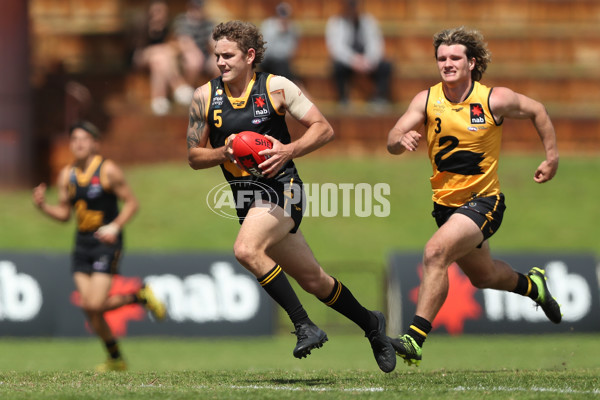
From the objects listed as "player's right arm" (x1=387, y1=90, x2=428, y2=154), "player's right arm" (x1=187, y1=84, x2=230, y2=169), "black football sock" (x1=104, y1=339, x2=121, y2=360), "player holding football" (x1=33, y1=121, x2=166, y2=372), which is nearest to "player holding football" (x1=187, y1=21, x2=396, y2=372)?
"player's right arm" (x1=187, y1=84, x2=230, y2=169)

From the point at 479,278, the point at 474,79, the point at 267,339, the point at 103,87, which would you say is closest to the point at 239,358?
the point at 267,339

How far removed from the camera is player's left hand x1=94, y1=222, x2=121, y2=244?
37.3 ft

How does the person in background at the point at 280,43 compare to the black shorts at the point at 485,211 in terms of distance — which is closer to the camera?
the black shorts at the point at 485,211

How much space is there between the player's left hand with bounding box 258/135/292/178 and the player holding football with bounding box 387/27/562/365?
0.99m

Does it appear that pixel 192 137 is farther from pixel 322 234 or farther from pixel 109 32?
pixel 109 32

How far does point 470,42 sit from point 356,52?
1237cm

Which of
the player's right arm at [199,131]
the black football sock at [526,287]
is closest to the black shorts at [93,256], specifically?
the player's right arm at [199,131]

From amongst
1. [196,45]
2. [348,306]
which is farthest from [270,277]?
[196,45]

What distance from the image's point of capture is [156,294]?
14.6 metres

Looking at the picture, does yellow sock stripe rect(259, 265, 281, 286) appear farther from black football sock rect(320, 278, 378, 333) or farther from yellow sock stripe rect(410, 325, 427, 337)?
yellow sock stripe rect(410, 325, 427, 337)

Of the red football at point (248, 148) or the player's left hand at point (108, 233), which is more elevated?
the red football at point (248, 148)

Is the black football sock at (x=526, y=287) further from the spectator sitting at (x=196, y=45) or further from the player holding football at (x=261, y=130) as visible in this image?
the spectator sitting at (x=196, y=45)

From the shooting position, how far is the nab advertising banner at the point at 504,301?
1466 centimetres

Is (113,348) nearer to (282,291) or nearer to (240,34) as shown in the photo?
(282,291)
